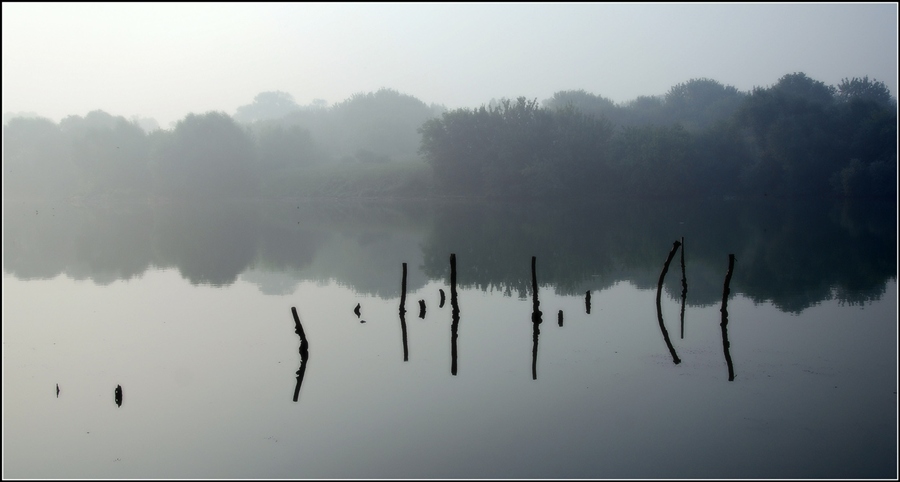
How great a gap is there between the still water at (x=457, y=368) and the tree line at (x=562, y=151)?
123 ft

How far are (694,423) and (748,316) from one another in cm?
767

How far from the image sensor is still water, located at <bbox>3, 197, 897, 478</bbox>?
10203 mm

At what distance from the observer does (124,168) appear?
86000 mm

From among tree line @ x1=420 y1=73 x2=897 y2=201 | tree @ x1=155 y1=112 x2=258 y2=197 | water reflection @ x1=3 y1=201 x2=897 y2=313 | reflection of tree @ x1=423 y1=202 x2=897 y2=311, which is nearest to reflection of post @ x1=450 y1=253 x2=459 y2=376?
water reflection @ x1=3 y1=201 x2=897 y2=313

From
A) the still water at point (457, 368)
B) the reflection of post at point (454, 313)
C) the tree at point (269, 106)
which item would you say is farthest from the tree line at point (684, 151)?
the tree at point (269, 106)

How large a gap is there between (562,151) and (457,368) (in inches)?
2246

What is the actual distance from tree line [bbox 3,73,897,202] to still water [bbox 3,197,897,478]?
37580mm

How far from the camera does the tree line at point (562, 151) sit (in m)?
63.2

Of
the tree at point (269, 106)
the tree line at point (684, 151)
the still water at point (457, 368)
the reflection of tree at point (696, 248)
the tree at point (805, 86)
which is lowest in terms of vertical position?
the still water at point (457, 368)

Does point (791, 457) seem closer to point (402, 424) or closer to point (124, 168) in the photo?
point (402, 424)

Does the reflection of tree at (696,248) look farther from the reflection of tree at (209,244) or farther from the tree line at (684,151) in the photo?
the tree line at (684,151)

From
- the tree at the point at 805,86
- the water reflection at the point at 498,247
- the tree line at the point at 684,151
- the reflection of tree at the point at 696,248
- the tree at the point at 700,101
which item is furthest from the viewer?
the tree at the point at 700,101

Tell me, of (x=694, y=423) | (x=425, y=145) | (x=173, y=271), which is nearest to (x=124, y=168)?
(x=425, y=145)

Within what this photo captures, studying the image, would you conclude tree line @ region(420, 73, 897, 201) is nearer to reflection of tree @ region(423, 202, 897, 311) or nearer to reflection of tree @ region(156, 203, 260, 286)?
reflection of tree @ region(423, 202, 897, 311)
